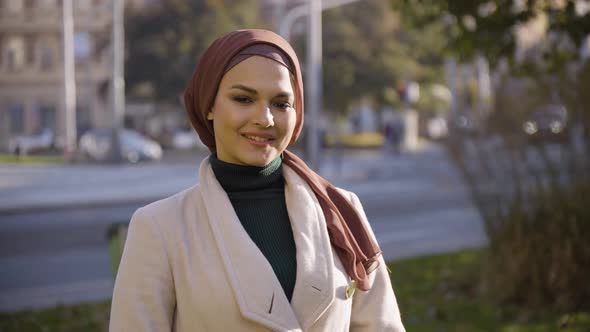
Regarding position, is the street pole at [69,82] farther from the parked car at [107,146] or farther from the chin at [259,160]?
the chin at [259,160]

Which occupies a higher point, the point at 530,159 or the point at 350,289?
the point at 350,289

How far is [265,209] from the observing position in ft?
7.18

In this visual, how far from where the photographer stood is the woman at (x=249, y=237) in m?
2.04

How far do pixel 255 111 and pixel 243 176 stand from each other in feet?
0.56

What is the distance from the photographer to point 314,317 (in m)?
2.08

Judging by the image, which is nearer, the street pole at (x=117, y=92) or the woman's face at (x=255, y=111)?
the woman's face at (x=255, y=111)

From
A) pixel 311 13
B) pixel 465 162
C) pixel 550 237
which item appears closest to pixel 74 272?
pixel 465 162

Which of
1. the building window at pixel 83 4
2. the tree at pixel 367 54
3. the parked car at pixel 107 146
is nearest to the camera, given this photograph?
the building window at pixel 83 4

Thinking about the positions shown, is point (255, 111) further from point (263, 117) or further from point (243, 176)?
point (243, 176)

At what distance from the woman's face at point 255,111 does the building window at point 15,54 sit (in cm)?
1129

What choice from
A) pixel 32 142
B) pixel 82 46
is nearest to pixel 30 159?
pixel 32 142

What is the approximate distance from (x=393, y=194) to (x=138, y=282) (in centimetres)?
1809

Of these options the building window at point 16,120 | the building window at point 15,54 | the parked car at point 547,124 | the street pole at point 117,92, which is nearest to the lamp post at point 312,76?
the street pole at point 117,92

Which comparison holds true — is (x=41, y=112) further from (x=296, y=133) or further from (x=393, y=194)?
(x=296, y=133)
